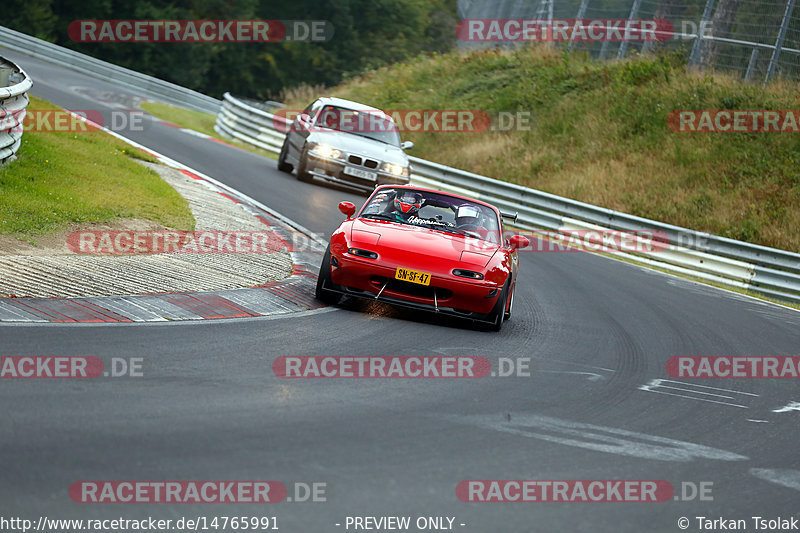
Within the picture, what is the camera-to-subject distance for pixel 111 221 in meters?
11.7

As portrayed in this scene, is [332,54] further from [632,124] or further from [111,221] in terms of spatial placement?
[111,221]

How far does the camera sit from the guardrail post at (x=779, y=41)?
80.2 feet

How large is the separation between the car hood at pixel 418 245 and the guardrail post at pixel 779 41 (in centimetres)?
1743

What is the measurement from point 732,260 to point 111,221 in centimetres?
1180

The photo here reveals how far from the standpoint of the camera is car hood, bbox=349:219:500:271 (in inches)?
377

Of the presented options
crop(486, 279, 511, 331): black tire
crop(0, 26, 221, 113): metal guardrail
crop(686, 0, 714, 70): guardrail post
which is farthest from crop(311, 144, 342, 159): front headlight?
crop(0, 26, 221, 113): metal guardrail

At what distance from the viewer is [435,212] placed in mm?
11016

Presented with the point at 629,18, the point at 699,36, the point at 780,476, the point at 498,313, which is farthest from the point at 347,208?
the point at 629,18

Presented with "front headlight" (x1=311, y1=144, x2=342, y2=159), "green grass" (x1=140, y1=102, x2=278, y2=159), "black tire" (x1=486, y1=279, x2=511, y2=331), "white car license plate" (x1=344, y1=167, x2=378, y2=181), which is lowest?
"green grass" (x1=140, y1=102, x2=278, y2=159)

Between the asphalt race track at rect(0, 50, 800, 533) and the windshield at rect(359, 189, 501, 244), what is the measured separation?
1089 mm

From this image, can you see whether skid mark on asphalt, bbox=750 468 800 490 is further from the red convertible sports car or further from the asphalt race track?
the red convertible sports car

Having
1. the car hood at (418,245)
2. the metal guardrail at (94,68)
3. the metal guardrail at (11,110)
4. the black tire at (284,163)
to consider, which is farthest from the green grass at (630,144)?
the metal guardrail at (11,110)

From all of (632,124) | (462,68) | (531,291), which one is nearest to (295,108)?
(462,68)

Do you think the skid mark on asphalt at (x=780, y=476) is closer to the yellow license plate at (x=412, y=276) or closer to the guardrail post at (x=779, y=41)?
the yellow license plate at (x=412, y=276)
